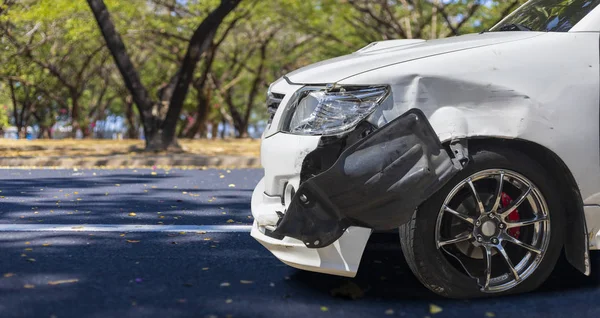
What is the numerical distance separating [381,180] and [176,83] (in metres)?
14.1

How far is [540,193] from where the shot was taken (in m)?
3.86

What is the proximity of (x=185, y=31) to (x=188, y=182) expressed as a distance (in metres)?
19.6

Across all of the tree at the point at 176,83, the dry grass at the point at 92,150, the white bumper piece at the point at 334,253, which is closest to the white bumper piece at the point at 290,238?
the white bumper piece at the point at 334,253

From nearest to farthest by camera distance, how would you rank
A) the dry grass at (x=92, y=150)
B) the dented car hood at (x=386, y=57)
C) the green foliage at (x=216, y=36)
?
the dented car hood at (x=386, y=57), the dry grass at (x=92, y=150), the green foliage at (x=216, y=36)

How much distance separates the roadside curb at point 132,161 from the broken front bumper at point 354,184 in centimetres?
1056

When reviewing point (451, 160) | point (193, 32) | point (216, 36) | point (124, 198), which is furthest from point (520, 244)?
point (216, 36)

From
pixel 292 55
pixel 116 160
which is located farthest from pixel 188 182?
pixel 292 55

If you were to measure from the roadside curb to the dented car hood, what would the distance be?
33.9 feet

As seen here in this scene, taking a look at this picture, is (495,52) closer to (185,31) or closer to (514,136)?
(514,136)

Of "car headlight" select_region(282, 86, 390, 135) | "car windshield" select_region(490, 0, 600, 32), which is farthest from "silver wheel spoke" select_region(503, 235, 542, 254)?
"car windshield" select_region(490, 0, 600, 32)

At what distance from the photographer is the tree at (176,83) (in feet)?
54.4

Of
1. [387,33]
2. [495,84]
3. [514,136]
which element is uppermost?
[387,33]

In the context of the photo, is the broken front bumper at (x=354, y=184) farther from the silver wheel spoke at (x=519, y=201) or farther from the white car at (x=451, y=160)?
the silver wheel spoke at (x=519, y=201)

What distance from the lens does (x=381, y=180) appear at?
141 inches
